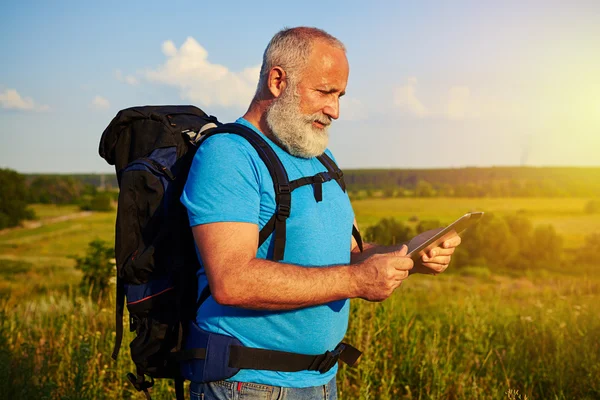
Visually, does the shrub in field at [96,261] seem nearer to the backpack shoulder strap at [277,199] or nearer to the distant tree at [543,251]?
Answer: the backpack shoulder strap at [277,199]

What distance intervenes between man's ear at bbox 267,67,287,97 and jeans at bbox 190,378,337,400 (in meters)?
1.13

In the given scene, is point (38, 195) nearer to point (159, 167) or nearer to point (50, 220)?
point (50, 220)

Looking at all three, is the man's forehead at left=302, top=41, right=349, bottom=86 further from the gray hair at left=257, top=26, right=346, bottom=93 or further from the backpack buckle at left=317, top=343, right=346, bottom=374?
the backpack buckle at left=317, top=343, right=346, bottom=374

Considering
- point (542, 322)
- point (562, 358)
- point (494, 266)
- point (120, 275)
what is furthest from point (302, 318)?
point (494, 266)

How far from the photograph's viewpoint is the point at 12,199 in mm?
36812

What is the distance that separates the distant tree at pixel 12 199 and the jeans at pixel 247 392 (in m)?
36.9

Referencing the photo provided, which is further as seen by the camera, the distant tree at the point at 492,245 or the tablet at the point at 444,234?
the distant tree at the point at 492,245

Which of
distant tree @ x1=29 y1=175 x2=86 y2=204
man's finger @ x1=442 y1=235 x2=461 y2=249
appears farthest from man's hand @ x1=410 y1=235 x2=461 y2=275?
distant tree @ x1=29 y1=175 x2=86 y2=204

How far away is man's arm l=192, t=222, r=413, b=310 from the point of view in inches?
77.8

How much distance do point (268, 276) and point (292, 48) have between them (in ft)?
3.05

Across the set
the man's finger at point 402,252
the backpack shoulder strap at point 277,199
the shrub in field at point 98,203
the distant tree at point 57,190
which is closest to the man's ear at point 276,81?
the backpack shoulder strap at point 277,199

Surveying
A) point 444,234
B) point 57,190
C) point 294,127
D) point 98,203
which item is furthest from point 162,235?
point 57,190

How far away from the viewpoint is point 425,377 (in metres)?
4.73

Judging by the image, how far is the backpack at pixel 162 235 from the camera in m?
2.25
